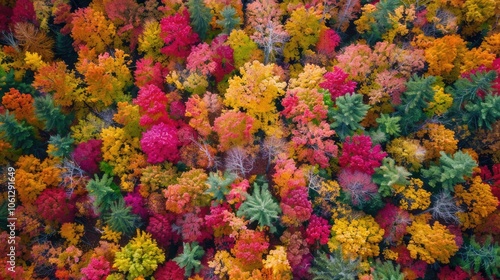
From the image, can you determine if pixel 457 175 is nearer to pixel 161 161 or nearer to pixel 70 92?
pixel 161 161

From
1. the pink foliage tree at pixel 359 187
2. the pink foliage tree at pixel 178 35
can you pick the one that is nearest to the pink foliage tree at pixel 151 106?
the pink foliage tree at pixel 178 35

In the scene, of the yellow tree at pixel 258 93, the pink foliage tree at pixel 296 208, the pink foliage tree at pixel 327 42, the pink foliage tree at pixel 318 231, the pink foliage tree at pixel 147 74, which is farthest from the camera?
the pink foliage tree at pixel 327 42

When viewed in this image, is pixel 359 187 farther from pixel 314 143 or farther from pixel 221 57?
pixel 221 57

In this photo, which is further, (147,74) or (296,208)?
(147,74)

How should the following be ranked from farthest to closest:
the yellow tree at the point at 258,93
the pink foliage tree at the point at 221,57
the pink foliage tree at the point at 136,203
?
the pink foliage tree at the point at 221,57 → the pink foliage tree at the point at 136,203 → the yellow tree at the point at 258,93

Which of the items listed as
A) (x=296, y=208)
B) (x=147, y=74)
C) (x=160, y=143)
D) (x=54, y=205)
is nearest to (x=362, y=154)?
(x=296, y=208)

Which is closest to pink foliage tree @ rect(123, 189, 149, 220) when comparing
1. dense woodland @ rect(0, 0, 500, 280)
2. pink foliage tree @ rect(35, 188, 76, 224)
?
dense woodland @ rect(0, 0, 500, 280)

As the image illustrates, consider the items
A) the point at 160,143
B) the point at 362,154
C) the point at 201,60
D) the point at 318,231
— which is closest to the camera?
the point at 318,231

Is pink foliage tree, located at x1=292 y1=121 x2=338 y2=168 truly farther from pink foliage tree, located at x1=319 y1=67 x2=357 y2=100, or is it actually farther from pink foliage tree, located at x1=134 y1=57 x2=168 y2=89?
pink foliage tree, located at x1=134 y1=57 x2=168 y2=89

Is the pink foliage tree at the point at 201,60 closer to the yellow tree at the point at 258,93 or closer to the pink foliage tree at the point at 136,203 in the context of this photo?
the yellow tree at the point at 258,93
